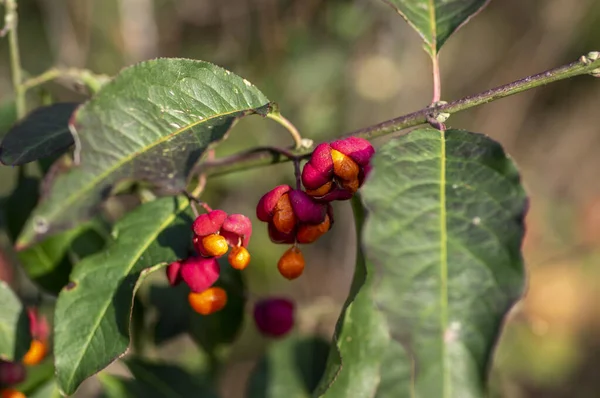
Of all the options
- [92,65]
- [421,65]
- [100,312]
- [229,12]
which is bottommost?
[100,312]

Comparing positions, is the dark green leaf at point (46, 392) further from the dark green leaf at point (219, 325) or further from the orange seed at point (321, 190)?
the orange seed at point (321, 190)

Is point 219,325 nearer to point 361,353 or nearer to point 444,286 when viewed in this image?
point 361,353

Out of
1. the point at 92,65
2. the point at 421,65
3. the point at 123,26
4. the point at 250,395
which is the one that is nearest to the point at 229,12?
the point at 123,26

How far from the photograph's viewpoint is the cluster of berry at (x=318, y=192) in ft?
3.08

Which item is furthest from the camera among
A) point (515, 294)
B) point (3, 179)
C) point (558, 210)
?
point (558, 210)

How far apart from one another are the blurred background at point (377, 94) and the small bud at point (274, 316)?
86cm

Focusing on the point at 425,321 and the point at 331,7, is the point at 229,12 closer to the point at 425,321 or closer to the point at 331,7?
the point at 331,7

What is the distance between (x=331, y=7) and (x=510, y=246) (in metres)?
3.09

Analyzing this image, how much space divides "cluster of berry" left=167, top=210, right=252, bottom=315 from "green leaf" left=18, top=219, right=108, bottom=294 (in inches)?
12.3

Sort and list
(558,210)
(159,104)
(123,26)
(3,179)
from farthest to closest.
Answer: (558,210) → (3,179) → (123,26) → (159,104)

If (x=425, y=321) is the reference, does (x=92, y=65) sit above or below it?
above

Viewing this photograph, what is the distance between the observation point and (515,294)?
0.68 m

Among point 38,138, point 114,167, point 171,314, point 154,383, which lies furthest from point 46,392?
point 114,167

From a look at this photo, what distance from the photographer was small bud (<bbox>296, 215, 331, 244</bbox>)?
989 mm
